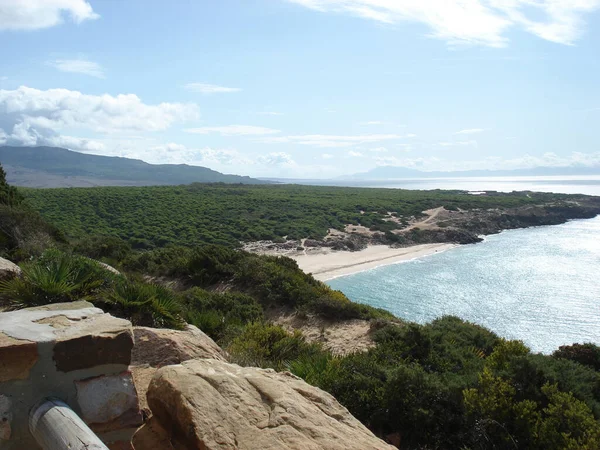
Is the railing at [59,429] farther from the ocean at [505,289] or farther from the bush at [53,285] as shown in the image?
the ocean at [505,289]

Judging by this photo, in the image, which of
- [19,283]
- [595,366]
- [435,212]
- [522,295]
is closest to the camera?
[19,283]

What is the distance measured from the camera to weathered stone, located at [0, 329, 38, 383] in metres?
2.69

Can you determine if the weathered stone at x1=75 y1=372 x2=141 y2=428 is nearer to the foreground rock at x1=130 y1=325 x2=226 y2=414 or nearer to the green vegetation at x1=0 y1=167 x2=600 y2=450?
the foreground rock at x1=130 y1=325 x2=226 y2=414

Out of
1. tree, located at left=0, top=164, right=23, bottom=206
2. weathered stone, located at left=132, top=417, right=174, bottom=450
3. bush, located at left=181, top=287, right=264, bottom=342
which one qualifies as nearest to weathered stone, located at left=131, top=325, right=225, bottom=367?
weathered stone, located at left=132, top=417, right=174, bottom=450

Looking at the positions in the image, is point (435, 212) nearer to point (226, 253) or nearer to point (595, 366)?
point (226, 253)

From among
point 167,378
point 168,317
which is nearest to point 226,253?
point 168,317

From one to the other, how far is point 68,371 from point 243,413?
1211 millimetres

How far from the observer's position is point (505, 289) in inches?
1010

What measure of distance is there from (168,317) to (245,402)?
13.0 ft

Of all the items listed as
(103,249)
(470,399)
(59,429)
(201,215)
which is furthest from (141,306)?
(201,215)

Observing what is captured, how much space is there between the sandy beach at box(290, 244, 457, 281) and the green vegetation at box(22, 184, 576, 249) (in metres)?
4.49

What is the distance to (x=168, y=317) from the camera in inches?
270

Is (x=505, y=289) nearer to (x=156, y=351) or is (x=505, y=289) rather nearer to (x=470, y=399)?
(x=470, y=399)

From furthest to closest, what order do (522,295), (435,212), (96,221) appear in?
(435,212) → (96,221) → (522,295)
